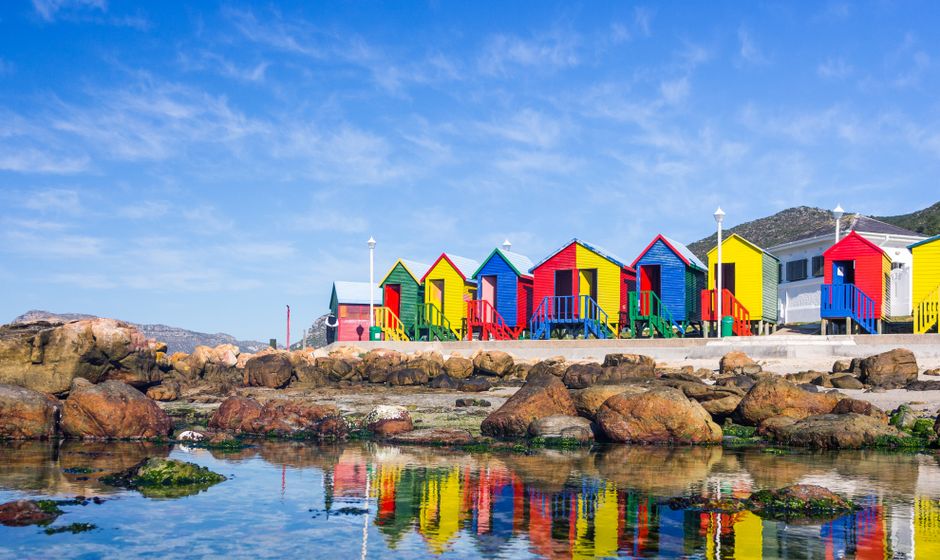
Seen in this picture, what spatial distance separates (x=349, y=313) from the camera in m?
53.3

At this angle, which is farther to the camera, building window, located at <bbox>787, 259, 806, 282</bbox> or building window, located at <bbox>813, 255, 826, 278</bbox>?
building window, located at <bbox>787, 259, 806, 282</bbox>

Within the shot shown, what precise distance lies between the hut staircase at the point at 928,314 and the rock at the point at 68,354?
24.2 m

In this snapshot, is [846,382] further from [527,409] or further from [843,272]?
[843,272]

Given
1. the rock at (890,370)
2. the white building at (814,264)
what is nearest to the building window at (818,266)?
the white building at (814,264)

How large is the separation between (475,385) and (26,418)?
12578mm

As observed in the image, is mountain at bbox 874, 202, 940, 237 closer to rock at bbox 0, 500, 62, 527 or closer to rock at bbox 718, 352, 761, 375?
rock at bbox 718, 352, 761, 375

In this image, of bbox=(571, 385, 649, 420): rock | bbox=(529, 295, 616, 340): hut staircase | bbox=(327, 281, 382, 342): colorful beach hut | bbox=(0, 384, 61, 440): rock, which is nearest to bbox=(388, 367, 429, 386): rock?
bbox=(529, 295, 616, 340): hut staircase

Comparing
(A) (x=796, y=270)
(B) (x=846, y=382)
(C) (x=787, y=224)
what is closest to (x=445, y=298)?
(A) (x=796, y=270)

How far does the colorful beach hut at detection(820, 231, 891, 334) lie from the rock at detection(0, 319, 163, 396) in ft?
74.4

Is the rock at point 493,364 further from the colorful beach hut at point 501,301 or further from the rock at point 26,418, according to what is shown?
the rock at point 26,418

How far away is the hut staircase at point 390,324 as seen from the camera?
41.2 metres

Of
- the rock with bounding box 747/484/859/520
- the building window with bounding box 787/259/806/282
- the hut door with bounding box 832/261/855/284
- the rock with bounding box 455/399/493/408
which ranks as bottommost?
the rock with bounding box 747/484/859/520

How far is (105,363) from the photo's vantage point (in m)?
24.2

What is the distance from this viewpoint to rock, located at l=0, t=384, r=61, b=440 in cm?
1681
